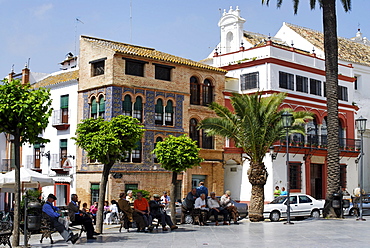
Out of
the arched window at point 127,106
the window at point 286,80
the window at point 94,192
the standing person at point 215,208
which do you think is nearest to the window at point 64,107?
the arched window at point 127,106

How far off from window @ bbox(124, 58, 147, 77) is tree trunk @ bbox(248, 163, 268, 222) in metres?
11.6

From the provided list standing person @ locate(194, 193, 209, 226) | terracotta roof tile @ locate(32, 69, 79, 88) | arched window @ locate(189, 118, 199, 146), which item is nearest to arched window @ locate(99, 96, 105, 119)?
terracotta roof tile @ locate(32, 69, 79, 88)

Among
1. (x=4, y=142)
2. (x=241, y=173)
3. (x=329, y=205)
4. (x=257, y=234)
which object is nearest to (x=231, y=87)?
(x=241, y=173)

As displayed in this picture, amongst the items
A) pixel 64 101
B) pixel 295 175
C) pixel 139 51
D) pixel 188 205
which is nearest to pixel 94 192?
pixel 64 101

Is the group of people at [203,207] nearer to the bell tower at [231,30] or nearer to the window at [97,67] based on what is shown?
the window at [97,67]

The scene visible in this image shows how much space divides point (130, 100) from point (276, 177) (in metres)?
11.5

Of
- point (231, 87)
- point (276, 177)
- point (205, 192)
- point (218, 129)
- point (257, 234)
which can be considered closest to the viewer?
point (257, 234)

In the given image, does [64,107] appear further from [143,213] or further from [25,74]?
[143,213]

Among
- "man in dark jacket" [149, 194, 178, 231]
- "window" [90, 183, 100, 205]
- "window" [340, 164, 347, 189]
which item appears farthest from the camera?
A: "window" [340, 164, 347, 189]

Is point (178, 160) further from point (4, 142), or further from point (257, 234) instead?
point (4, 142)

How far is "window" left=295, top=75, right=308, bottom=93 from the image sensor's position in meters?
38.9

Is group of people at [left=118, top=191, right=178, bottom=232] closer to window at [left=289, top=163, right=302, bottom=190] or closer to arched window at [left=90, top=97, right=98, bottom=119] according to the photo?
arched window at [left=90, top=97, right=98, bottom=119]

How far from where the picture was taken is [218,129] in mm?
25188

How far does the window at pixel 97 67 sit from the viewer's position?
1282 inches
